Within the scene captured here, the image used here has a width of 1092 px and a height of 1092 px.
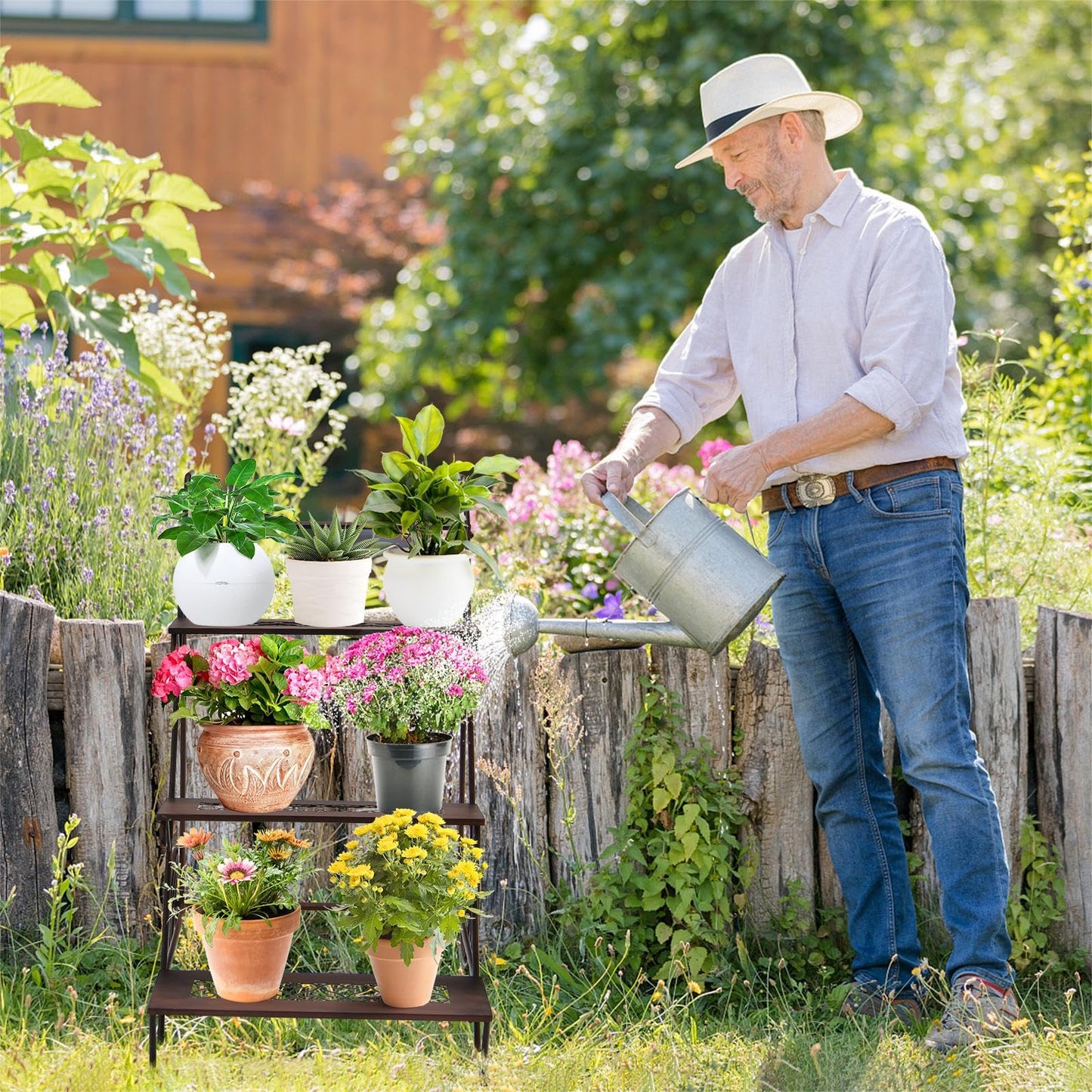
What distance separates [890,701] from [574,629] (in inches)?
24.5

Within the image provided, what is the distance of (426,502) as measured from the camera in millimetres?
2580

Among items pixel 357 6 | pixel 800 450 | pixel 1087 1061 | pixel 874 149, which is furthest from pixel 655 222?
pixel 1087 1061

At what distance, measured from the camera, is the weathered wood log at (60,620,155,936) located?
2982 mm

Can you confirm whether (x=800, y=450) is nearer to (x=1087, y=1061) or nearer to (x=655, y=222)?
(x=1087, y=1061)

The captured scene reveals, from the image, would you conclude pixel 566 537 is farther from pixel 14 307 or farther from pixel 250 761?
pixel 14 307

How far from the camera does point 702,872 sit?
3.03 metres

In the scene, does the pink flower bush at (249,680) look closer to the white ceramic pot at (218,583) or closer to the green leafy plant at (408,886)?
the white ceramic pot at (218,583)

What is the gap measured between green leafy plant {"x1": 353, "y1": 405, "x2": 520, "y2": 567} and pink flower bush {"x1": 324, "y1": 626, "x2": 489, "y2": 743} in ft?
0.56

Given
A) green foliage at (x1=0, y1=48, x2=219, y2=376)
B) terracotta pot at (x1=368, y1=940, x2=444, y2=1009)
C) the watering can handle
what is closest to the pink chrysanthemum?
terracotta pot at (x1=368, y1=940, x2=444, y2=1009)

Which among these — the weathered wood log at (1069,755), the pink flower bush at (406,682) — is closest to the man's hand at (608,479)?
the pink flower bush at (406,682)

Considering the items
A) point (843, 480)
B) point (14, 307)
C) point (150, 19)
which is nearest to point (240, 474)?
point (843, 480)

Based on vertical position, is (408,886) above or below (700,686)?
below

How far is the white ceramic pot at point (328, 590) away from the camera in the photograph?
2.59 metres

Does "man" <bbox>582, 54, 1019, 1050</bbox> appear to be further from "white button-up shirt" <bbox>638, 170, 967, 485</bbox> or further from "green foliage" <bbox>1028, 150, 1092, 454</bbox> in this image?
"green foliage" <bbox>1028, 150, 1092, 454</bbox>
